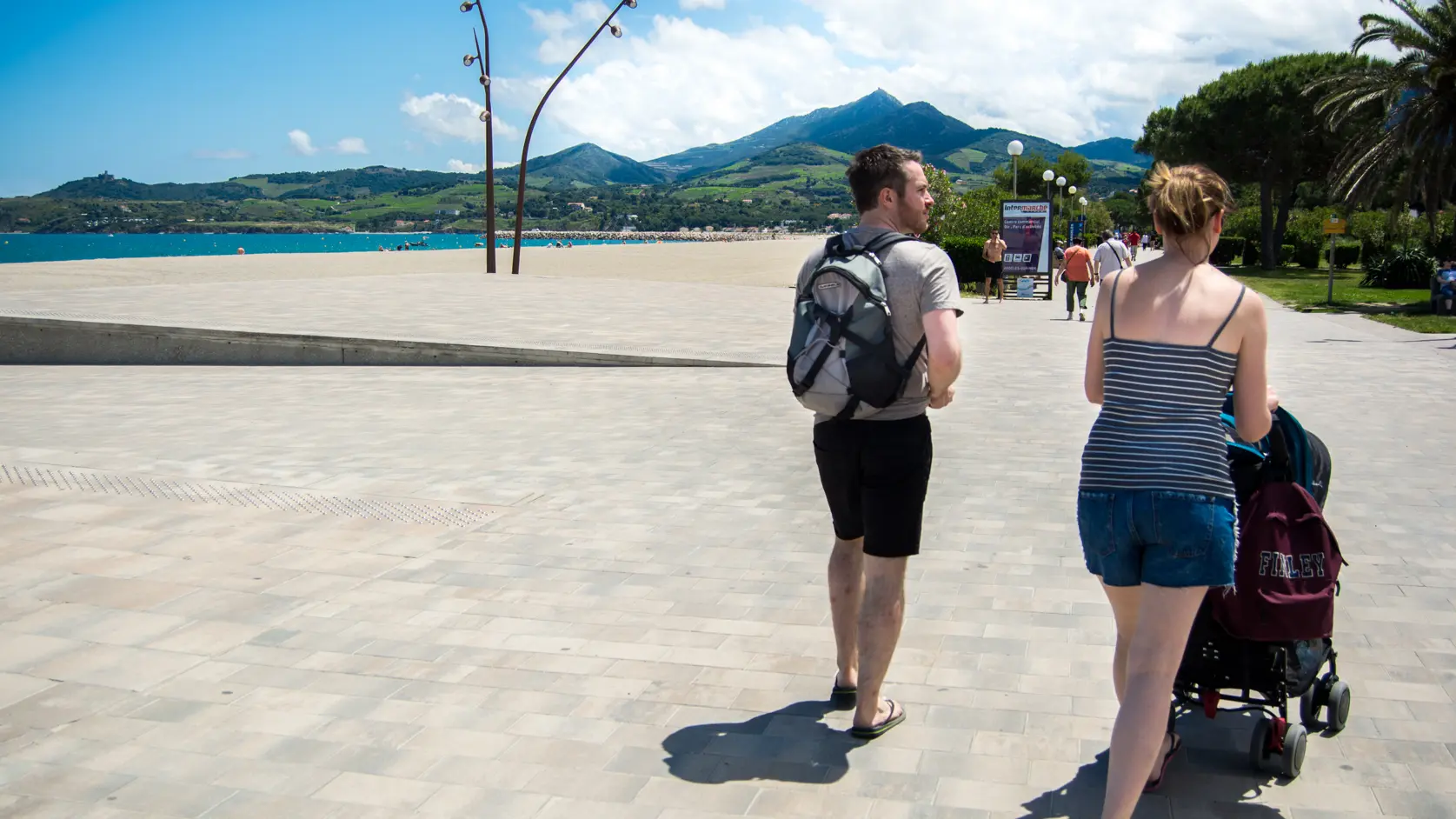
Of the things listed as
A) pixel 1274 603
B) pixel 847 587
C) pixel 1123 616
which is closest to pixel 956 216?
pixel 847 587

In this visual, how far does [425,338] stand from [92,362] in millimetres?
3810

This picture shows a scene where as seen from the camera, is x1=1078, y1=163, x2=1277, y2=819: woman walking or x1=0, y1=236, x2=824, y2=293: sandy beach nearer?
x1=1078, y1=163, x2=1277, y2=819: woman walking

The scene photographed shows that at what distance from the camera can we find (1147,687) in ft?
8.79

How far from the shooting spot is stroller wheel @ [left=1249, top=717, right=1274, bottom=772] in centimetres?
313

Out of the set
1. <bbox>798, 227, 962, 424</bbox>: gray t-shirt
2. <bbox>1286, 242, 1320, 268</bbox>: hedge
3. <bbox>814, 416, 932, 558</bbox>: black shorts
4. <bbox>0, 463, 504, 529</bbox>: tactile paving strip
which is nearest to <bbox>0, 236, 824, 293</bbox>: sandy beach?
<bbox>0, 463, 504, 529</bbox>: tactile paving strip

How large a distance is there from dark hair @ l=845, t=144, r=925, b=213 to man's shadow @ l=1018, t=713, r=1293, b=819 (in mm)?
1735

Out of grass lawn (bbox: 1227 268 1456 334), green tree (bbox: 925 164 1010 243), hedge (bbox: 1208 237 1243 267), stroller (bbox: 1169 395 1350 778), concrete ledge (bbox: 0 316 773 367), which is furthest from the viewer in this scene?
hedge (bbox: 1208 237 1243 267)

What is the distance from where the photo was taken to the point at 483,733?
3.51 m

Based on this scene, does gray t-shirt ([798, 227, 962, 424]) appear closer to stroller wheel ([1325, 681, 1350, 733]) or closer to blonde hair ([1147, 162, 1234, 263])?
blonde hair ([1147, 162, 1234, 263])

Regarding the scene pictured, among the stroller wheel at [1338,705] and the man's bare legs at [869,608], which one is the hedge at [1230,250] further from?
the man's bare legs at [869,608]

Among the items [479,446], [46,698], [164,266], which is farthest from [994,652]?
[164,266]

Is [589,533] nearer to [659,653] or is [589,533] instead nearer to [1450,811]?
[659,653]

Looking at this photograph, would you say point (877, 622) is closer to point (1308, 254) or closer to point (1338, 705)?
point (1338, 705)

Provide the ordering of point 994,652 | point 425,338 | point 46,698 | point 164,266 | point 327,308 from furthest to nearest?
1. point 164,266
2. point 327,308
3. point 425,338
4. point 994,652
5. point 46,698
